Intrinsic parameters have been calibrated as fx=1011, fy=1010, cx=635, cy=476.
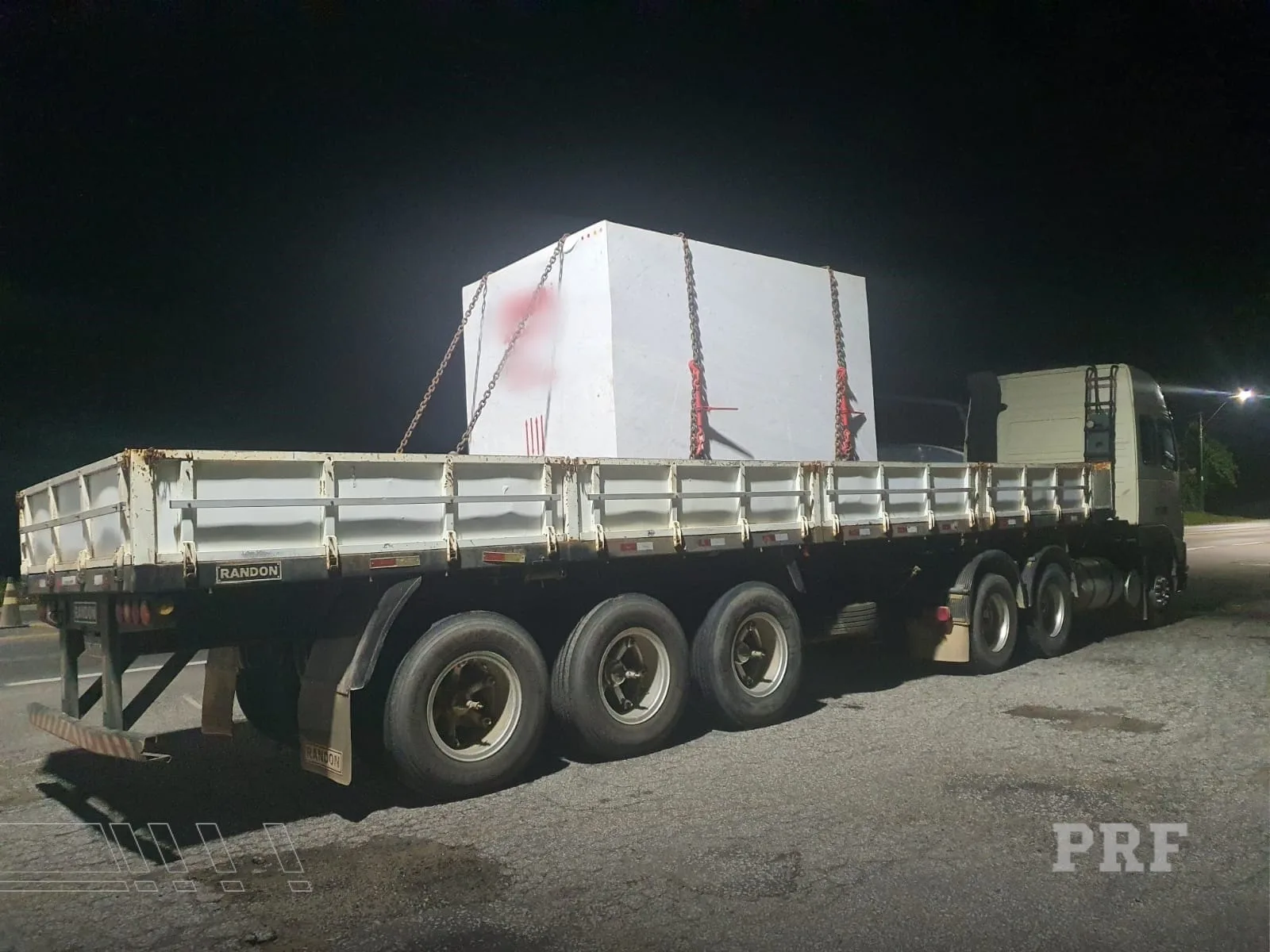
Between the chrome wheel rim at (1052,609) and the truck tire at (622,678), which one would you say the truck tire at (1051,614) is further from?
the truck tire at (622,678)

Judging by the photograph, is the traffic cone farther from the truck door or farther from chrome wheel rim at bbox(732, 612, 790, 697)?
the truck door

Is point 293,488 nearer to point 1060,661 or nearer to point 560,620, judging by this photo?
point 560,620

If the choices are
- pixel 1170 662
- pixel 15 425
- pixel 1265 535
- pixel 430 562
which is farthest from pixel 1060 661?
pixel 1265 535

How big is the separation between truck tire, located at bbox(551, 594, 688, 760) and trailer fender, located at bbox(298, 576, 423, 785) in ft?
4.29

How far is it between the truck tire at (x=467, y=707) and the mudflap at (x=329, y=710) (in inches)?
11.4

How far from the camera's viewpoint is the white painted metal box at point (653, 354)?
8094mm

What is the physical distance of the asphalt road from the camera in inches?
161

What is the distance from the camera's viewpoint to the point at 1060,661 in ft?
35.8

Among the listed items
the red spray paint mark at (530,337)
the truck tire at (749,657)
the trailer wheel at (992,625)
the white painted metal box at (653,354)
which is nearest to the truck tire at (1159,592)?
the trailer wheel at (992,625)

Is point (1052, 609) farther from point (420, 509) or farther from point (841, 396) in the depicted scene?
point (420, 509)

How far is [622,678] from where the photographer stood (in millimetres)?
6973

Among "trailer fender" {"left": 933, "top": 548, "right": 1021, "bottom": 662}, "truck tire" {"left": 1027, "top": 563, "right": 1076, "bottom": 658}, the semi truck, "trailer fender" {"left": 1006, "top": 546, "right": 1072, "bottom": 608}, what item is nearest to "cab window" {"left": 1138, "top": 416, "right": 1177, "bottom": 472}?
"trailer fender" {"left": 1006, "top": 546, "right": 1072, "bottom": 608}

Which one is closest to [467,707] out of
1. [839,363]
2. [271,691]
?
[271,691]

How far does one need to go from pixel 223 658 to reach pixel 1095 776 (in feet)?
17.6
